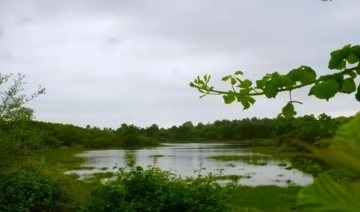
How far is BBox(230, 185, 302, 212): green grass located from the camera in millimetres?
13055

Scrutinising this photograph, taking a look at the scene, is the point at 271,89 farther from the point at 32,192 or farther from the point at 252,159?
the point at 252,159

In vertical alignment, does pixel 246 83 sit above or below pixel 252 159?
above

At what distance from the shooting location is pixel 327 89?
45.0 inches

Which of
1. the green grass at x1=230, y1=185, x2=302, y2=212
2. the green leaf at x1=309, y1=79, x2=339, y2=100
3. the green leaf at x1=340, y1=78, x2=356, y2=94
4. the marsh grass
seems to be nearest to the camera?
the green leaf at x1=309, y1=79, x2=339, y2=100

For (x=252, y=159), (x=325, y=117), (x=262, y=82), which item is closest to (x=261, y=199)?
(x=325, y=117)

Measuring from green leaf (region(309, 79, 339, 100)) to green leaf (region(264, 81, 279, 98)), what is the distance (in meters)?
0.16

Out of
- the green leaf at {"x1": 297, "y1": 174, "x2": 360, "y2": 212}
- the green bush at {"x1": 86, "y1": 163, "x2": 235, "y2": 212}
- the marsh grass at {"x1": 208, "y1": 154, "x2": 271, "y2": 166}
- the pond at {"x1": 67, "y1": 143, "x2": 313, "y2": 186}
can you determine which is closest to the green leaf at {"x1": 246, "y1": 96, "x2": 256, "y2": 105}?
the green leaf at {"x1": 297, "y1": 174, "x2": 360, "y2": 212}

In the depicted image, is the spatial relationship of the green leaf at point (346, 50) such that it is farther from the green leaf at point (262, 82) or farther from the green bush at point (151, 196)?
the green bush at point (151, 196)

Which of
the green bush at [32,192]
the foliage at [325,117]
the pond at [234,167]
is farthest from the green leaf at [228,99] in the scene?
the green bush at [32,192]

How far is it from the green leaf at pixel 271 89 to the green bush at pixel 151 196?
608 cm

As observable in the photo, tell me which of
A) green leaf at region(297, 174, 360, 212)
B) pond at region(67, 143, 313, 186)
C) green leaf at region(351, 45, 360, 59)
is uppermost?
green leaf at region(351, 45, 360, 59)

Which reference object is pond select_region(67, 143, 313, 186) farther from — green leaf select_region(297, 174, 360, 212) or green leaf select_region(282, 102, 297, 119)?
green leaf select_region(297, 174, 360, 212)

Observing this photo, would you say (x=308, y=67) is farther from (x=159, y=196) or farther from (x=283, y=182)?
(x=283, y=182)

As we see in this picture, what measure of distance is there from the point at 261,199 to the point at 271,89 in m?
15.1
